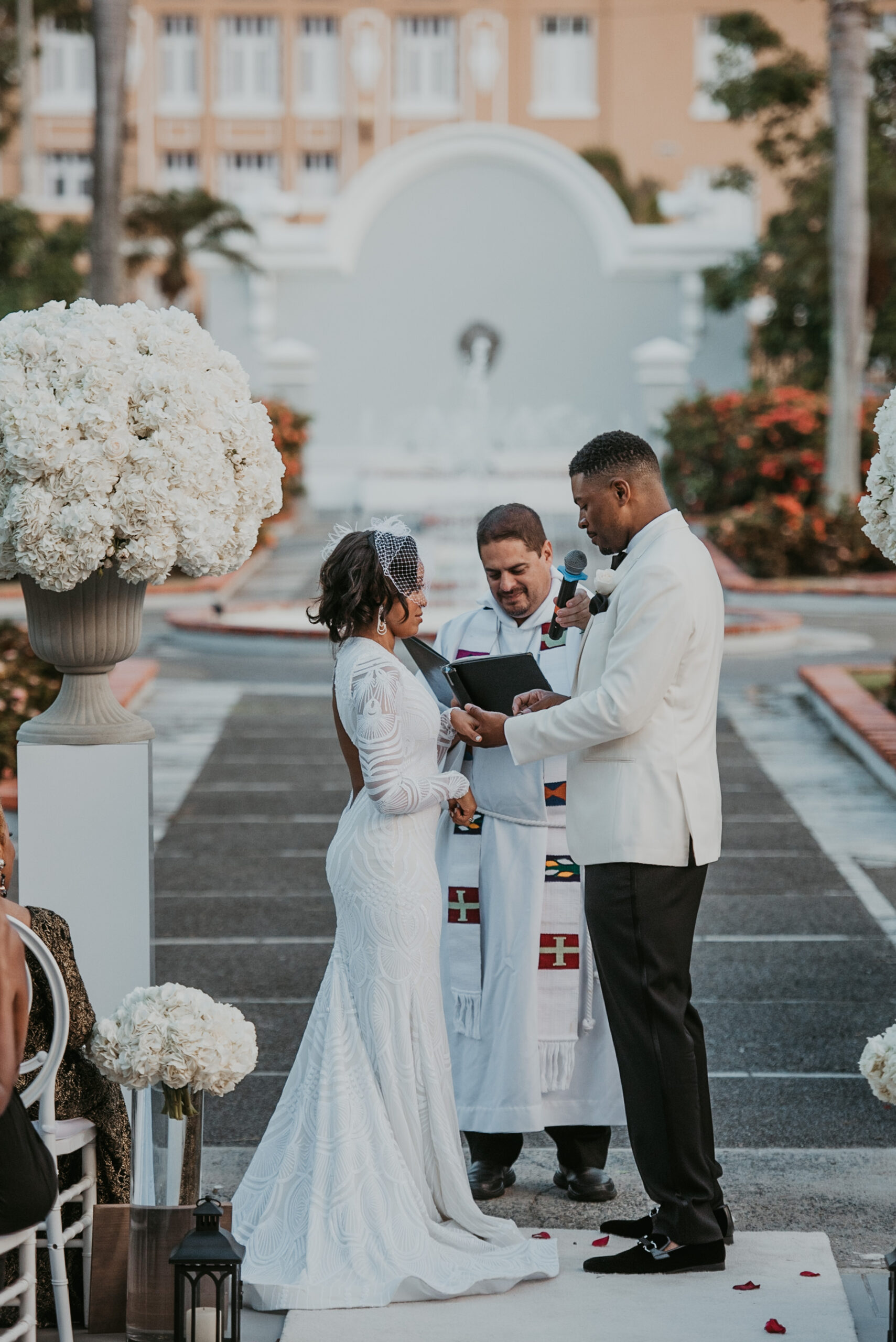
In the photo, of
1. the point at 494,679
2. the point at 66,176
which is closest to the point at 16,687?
the point at 494,679

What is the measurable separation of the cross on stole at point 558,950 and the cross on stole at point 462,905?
20cm

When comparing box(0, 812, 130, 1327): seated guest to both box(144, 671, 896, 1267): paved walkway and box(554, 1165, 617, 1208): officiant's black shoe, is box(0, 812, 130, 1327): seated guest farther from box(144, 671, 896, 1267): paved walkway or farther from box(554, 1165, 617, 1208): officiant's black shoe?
box(554, 1165, 617, 1208): officiant's black shoe

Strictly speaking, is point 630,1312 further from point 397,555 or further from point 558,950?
point 397,555

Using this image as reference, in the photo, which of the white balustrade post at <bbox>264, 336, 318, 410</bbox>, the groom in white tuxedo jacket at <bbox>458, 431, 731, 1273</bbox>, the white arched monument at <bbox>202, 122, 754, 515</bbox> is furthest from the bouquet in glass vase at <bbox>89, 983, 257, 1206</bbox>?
the white arched monument at <bbox>202, 122, 754, 515</bbox>

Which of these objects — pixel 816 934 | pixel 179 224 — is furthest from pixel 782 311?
pixel 816 934

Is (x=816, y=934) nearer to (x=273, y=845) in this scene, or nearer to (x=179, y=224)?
(x=273, y=845)

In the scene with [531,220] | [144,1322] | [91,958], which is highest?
[531,220]

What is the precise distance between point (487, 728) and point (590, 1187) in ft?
4.31

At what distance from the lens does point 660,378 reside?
28.4 metres

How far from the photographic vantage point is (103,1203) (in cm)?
388

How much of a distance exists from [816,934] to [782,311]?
73.4 feet

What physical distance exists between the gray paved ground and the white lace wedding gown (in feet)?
1.73

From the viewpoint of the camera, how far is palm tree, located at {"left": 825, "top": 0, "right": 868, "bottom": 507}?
2070cm

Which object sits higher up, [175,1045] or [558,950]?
[175,1045]
